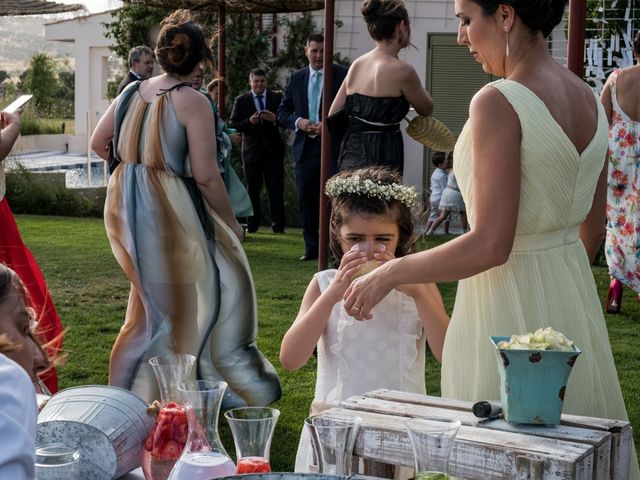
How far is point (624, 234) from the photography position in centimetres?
727

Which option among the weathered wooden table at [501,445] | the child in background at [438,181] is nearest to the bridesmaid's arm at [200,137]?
the weathered wooden table at [501,445]

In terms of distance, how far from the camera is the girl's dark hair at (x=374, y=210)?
365 cm

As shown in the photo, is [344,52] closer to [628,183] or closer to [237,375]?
[628,183]

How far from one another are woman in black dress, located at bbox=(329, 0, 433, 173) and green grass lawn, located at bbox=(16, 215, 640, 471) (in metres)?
1.17

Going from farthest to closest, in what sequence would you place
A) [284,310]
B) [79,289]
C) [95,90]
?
[95,90] → [79,289] → [284,310]

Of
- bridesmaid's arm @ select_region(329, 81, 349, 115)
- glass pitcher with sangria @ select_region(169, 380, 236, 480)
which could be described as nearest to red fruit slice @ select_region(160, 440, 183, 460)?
glass pitcher with sangria @ select_region(169, 380, 236, 480)

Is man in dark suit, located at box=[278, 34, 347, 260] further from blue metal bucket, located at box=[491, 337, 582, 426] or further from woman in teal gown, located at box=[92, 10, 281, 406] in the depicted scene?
blue metal bucket, located at box=[491, 337, 582, 426]

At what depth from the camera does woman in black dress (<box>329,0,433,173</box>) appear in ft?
21.2

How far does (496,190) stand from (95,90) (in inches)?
1158

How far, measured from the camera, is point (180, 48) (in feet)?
16.1

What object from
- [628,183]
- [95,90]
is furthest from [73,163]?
[628,183]

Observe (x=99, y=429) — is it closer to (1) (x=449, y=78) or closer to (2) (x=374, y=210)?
(2) (x=374, y=210)

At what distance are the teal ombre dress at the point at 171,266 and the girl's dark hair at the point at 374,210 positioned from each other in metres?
1.22

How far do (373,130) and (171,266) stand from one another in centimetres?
218
